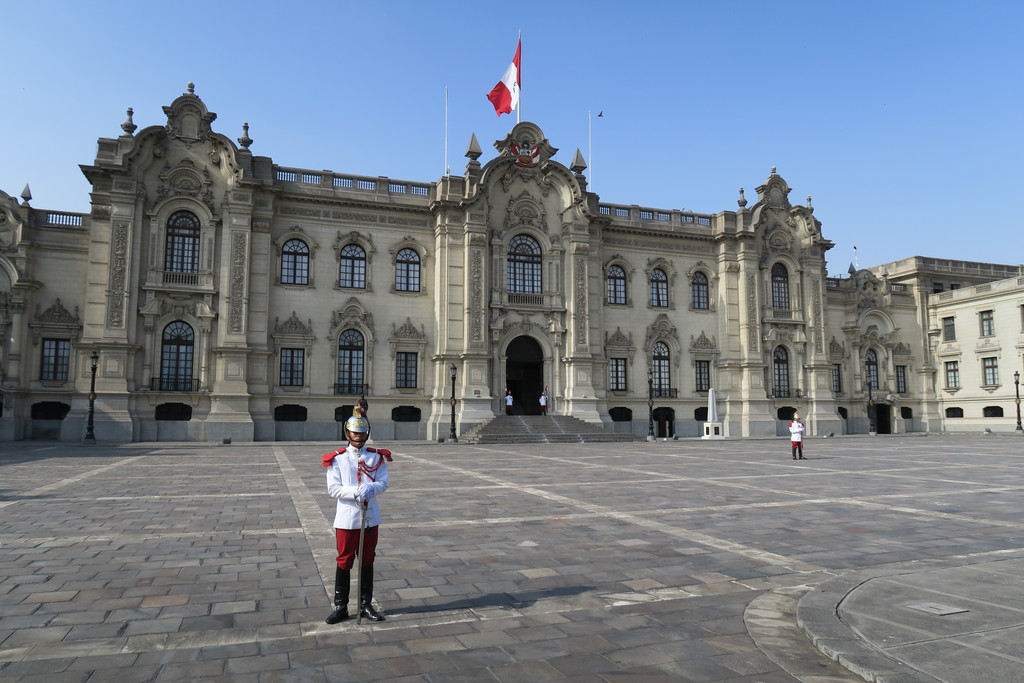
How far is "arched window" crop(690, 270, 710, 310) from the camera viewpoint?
43.5 meters

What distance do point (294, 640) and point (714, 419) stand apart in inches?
1451

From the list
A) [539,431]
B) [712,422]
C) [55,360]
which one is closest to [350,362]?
[539,431]

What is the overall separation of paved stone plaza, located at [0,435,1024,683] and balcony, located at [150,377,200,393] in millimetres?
19976

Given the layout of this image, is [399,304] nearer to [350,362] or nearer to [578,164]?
[350,362]

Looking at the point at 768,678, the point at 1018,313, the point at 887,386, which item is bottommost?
the point at 768,678

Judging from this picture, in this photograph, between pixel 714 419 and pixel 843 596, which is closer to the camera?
pixel 843 596

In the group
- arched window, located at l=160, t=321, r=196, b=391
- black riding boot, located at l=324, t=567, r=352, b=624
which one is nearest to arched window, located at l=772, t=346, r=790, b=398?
Result: arched window, located at l=160, t=321, r=196, b=391

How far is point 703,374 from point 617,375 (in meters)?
5.88

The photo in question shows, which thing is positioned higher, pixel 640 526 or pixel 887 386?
pixel 887 386

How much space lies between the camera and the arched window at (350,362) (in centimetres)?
3638

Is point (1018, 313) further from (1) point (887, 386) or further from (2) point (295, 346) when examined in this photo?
(2) point (295, 346)

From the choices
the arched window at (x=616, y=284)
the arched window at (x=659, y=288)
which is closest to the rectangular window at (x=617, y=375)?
the arched window at (x=616, y=284)

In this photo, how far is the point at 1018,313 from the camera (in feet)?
151

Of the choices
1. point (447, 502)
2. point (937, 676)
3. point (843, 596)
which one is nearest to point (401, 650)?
point (937, 676)
